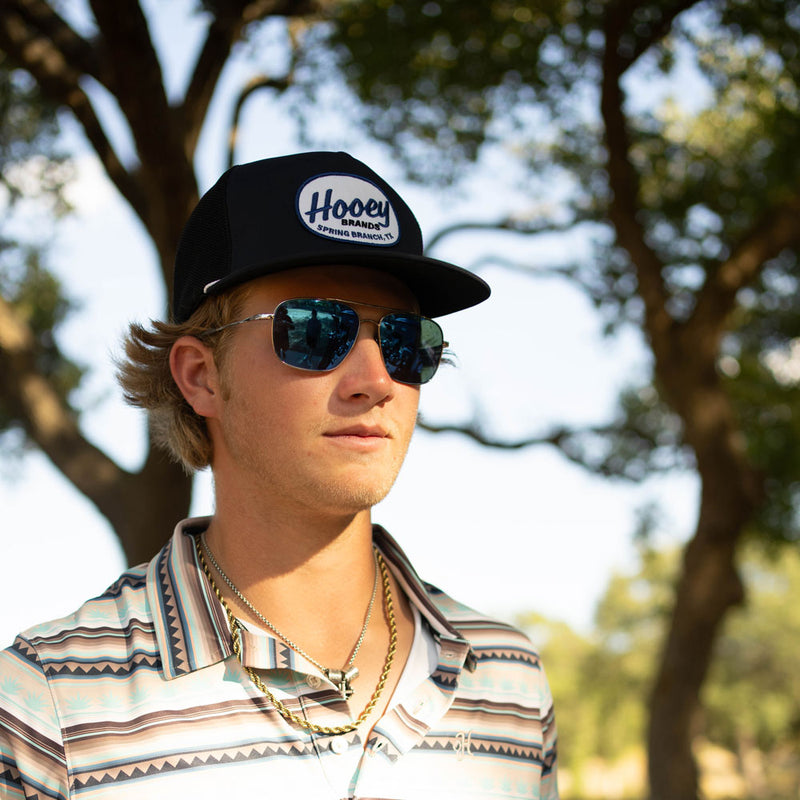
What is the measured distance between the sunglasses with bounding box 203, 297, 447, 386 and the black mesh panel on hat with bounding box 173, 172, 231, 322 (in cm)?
11

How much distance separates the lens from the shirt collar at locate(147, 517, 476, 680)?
2008 millimetres

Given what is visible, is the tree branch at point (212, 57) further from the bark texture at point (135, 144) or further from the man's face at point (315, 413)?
the man's face at point (315, 413)

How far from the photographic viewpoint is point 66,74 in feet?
22.2

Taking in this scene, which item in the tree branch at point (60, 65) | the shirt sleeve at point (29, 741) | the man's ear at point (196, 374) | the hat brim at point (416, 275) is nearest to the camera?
the shirt sleeve at point (29, 741)

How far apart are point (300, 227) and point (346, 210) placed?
0.12 metres

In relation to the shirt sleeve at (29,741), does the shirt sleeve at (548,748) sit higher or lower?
higher

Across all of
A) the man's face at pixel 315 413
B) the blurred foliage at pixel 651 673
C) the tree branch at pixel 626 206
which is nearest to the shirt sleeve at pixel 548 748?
the man's face at pixel 315 413

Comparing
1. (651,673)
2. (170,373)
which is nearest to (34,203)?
(170,373)

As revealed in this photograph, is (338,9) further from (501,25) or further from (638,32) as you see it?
(638,32)

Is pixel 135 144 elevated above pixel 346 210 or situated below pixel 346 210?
above

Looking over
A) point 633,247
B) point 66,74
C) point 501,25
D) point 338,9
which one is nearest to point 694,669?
point 633,247

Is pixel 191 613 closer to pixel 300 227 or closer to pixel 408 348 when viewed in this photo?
pixel 408 348

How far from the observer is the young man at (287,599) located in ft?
6.29

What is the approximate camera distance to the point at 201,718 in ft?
6.42
